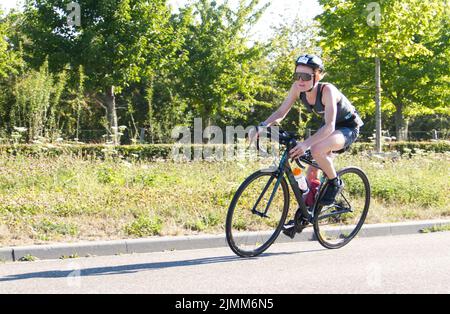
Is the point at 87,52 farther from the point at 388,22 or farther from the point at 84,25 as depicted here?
the point at 388,22

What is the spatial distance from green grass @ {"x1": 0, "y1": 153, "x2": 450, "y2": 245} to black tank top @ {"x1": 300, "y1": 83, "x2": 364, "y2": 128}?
1.40 metres

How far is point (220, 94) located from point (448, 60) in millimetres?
10114

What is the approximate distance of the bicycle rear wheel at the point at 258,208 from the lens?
586 centimetres

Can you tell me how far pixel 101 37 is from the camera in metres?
25.0

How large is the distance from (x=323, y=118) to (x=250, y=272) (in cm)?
162

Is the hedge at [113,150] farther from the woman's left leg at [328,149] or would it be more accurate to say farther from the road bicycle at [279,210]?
the woman's left leg at [328,149]

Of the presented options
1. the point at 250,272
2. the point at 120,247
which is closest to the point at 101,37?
the point at 120,247

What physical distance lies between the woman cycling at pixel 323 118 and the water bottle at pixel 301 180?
0.61ft

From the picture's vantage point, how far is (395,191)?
9.69 m

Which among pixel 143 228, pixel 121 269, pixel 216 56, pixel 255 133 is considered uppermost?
pixel 216 56

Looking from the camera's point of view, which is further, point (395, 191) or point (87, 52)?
point (87, 52)

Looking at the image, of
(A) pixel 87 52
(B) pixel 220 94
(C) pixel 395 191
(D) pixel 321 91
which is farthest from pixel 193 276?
(B) pixel 220 94

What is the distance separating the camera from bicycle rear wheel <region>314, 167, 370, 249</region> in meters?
6.62

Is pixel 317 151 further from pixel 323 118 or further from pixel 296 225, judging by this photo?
pixel 296 225
